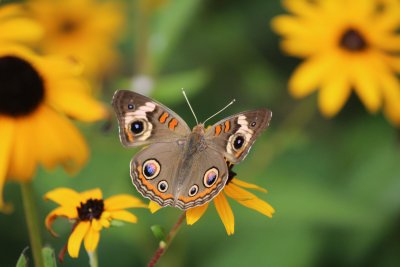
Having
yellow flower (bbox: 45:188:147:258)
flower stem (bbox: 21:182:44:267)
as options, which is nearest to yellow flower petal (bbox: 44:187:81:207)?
yellow flower (bbox: 45:188:147:258)

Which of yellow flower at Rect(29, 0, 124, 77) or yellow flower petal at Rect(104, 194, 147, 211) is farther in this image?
yellow flower at Rect(29, 0, 124, 77)

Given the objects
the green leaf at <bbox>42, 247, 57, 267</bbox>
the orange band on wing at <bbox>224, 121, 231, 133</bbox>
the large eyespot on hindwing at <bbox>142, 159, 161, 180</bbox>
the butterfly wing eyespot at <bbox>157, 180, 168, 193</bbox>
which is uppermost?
the orange band on wing at <bbox>224, 121, 231, 133</bbox>

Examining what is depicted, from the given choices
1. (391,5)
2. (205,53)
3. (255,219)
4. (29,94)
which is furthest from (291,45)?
(29,94)

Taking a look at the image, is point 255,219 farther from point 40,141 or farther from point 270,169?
point 40,141

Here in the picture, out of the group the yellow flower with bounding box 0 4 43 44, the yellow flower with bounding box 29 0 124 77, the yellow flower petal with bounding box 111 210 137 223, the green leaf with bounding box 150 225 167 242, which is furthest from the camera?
the yellow flower with bounding box 29 0 124 77

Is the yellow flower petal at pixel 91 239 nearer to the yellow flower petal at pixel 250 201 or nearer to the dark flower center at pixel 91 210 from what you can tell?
the dark flower center at pixel 91 210

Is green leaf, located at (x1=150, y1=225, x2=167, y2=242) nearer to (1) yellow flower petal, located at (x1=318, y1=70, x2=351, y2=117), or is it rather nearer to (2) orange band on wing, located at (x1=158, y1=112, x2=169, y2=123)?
(2) orange band on wing, located at (x1=158, y1=112, x2=169, y2=123)
